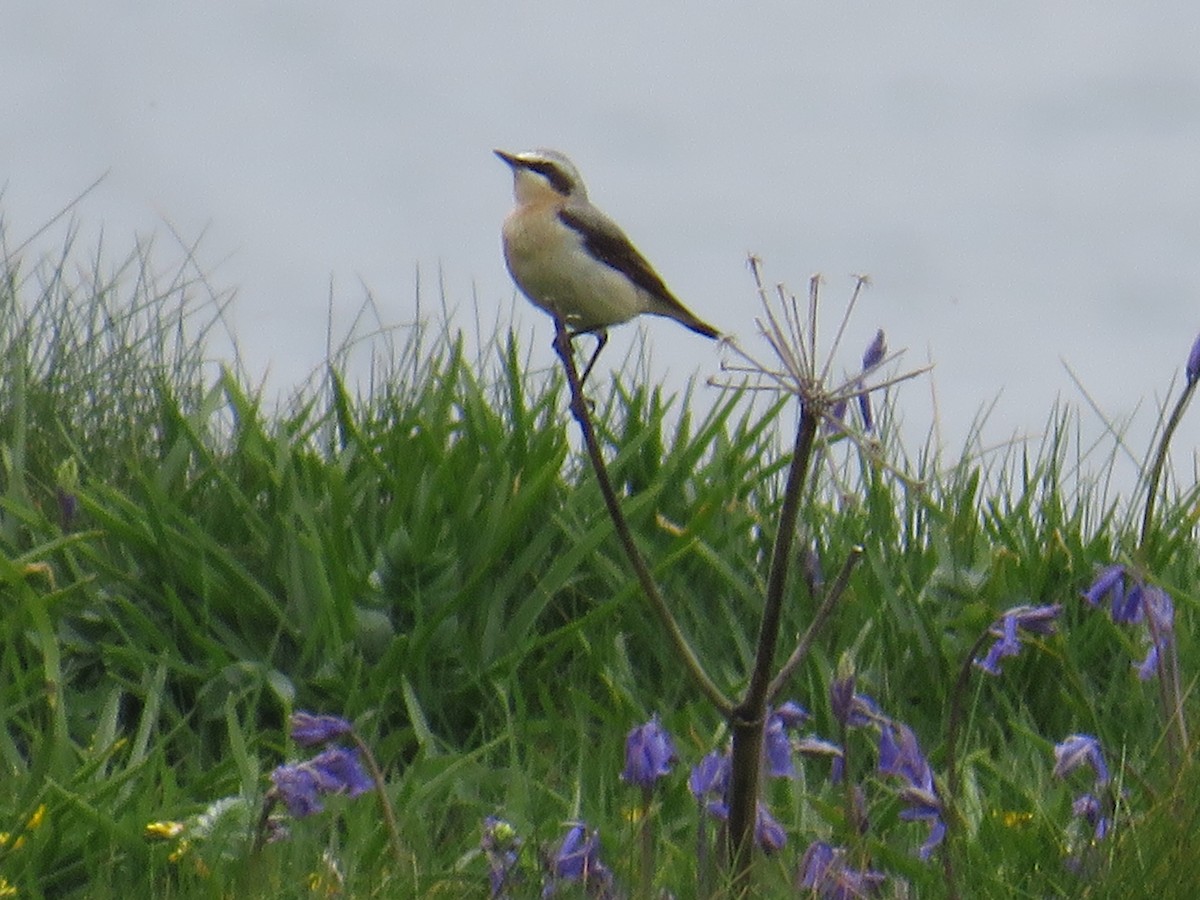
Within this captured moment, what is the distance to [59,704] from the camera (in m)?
4.42

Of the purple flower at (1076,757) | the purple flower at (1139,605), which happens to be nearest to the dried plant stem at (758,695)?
the purple flower at (1076,757)

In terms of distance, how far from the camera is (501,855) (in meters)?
3.35

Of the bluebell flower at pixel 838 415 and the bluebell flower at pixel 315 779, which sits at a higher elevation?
the bluebell flower at pixel 838 415

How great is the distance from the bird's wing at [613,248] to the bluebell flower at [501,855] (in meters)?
2.50

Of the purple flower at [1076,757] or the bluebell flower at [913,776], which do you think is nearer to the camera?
the bluebell flower at [913,776]

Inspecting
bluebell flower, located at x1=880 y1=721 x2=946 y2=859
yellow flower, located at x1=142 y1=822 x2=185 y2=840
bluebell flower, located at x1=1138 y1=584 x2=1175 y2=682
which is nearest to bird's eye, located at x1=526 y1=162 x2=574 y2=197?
yellow flower, located at x1=142 y1=822 x2=185 y2=840

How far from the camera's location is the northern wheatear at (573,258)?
5340mm

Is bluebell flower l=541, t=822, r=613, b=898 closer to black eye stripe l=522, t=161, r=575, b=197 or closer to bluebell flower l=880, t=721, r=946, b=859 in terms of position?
bluebell flower l=880, t=721, r=946, b=859

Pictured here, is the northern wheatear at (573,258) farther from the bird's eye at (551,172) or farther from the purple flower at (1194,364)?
the purple flower at (1194,364)

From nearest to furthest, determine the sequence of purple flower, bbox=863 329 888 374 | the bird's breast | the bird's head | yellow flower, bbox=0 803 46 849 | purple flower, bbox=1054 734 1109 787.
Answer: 1. purple flower, bbox=863 329 888 374
2. purple flower, bbox=1054 734 1109 787
3. yellow flower, bbox=0 803 46 849
4. the bird's breast
5. the bird's head

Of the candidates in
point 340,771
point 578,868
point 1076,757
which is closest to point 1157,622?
point 1076,757

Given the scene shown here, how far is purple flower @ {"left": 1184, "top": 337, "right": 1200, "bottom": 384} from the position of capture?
3.62 m

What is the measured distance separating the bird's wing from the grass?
1.13 feet

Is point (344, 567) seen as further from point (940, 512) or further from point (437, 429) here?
point (940, 512)
